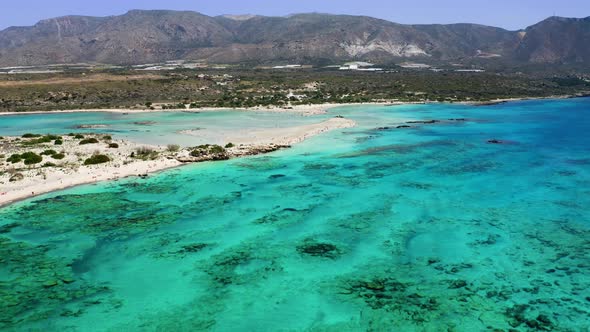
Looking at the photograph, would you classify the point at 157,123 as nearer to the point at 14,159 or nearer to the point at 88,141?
the point at 88,141

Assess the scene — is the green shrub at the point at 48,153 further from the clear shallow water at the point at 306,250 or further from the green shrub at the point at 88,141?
the clear shallow water at the point at 306,250

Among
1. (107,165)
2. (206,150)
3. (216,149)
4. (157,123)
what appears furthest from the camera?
(157,123)

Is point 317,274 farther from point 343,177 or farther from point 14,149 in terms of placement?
point 14,149

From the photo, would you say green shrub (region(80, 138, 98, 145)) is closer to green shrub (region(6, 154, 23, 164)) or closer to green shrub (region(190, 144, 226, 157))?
green shrub (region(6, 154, 23, 164))

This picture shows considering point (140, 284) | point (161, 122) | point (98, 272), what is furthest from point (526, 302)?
point (161, 122)

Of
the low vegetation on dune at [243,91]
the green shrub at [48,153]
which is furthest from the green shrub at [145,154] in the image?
the low vegetation on dune at [243,91]

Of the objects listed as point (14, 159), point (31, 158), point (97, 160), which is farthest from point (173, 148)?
point (14, 159)
